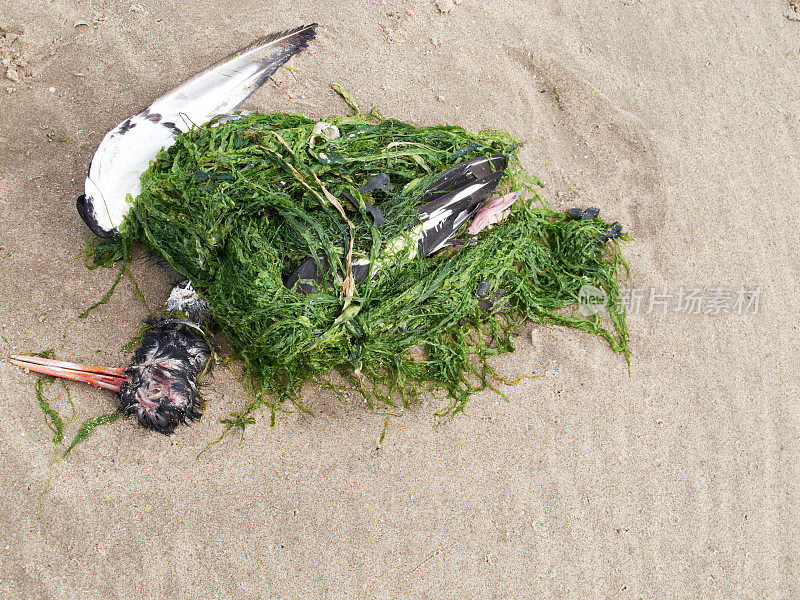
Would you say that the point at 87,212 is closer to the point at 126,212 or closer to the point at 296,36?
the point at 126,212

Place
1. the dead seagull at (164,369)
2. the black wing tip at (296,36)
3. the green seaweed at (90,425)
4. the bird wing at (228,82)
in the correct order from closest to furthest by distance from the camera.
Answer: the dead seagull at (164,369) → the green seaweed at (90,425) → the bird wing at (228,82) → the black wing tip at (296,36)

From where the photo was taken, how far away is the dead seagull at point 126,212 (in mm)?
2391

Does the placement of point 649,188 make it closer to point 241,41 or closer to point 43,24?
point 241,41

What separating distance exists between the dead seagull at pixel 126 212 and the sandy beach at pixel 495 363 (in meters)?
0.15

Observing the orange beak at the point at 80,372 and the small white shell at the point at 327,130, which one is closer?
the orange beak at the point at 80,372

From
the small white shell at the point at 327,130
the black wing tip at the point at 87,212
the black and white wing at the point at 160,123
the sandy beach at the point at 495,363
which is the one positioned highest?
the black and white wing at the point at 160,123

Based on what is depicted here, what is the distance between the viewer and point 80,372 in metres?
2.51

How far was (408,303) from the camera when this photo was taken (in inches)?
100.0

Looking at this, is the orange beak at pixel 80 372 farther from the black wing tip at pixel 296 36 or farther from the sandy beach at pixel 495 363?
the black wing tip at pixel 296 36

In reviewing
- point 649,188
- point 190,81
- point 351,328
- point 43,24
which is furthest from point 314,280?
point 43,24

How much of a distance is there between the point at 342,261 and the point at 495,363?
102 cm

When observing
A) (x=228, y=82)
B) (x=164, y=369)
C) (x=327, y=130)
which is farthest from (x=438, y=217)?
(x=164, y=369)

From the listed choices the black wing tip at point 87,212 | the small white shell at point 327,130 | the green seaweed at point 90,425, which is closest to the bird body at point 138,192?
the black wing tip at point 87,212

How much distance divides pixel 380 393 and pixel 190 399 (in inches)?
36.4
